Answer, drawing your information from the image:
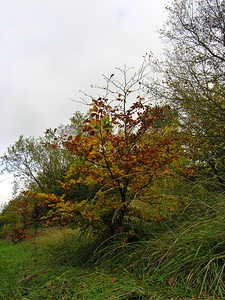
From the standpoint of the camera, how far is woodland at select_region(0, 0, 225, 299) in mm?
2244

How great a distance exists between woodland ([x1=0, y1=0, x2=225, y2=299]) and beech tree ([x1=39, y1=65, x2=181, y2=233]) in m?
0.01

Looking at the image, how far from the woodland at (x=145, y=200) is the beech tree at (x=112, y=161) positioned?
Result: 1 cm

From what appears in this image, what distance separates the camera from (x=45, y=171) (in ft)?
40.5

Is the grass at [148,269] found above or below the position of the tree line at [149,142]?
below

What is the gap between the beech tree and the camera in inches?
127

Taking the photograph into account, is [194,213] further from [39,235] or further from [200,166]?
[39,235]

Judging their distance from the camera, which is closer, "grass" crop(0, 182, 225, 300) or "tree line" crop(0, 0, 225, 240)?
"grass" crop(0, 182, 225, 300)

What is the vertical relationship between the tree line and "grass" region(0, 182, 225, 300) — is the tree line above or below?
above

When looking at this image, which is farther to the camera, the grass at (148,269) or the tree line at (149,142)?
the tree line at (149,142)

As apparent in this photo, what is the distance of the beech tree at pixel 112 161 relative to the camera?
3.22 metres

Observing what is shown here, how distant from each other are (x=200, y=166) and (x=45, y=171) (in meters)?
8.38

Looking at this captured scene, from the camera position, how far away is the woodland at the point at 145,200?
224 centimetres

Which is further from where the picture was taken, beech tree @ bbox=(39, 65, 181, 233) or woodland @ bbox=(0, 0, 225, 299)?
beech tree @ bbox=(39, 65, 181, 233)

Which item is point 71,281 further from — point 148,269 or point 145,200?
point 145,200
